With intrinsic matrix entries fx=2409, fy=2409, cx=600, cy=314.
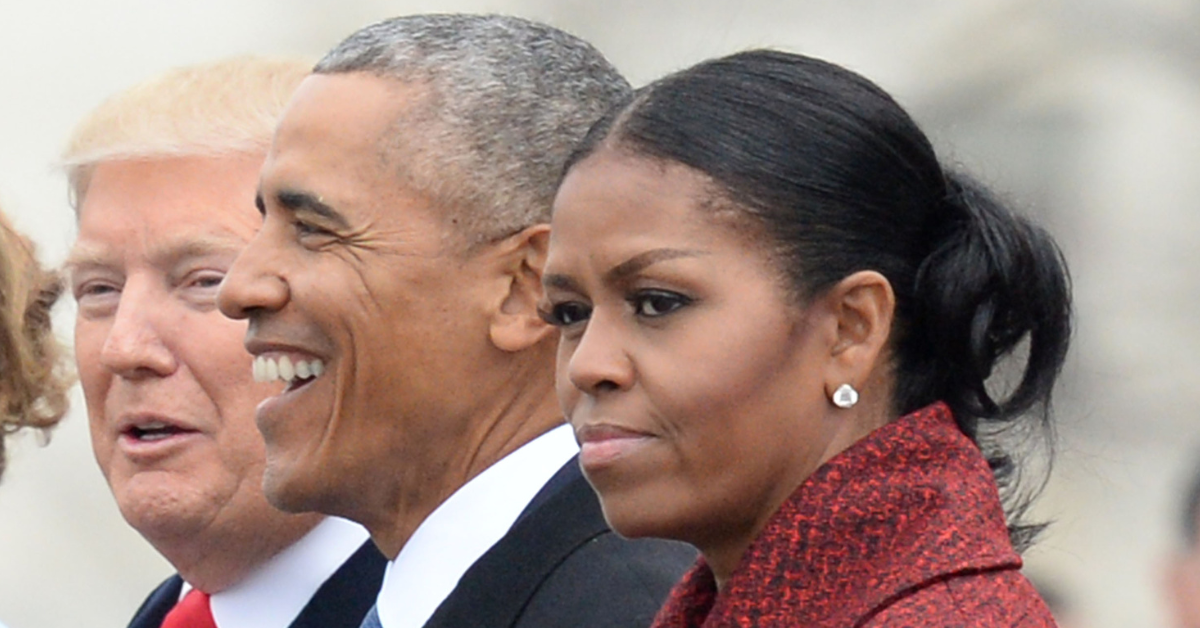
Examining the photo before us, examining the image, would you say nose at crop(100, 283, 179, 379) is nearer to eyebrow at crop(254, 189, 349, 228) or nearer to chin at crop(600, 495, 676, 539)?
eyebrow at crop(254, 189, 349, 228)

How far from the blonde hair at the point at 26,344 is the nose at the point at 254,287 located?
1201 millimetres

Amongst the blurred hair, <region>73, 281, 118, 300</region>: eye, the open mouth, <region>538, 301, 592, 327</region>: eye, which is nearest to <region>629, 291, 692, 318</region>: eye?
<region>538, 301, 592, 327</region>: eye

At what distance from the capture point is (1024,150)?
20.7 ft

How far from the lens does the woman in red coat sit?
2494 millimetres

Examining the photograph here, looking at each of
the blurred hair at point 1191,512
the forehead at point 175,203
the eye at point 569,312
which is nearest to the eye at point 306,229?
the eye at point 569,312

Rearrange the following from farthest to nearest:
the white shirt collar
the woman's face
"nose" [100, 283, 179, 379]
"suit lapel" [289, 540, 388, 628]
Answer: "nose" [100, 283, 179, 379]
"suit lapel" [289, 540, 388, 628]
the white shirt collar
the woman's face

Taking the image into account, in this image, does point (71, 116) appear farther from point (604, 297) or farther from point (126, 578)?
point (604, 297)

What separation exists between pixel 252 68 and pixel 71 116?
2843 mm

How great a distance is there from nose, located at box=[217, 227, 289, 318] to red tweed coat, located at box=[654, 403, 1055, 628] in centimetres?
97

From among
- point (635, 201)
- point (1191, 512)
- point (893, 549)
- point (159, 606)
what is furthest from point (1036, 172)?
point (893, 549)

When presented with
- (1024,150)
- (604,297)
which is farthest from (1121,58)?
(604,297)

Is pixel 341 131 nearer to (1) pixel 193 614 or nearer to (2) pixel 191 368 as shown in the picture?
(2) pixel 191 368

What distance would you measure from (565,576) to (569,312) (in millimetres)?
470

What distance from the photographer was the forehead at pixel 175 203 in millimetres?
4043
